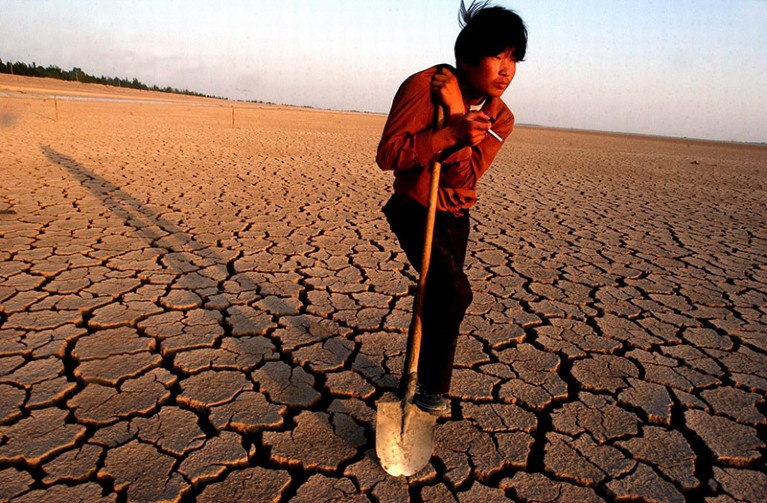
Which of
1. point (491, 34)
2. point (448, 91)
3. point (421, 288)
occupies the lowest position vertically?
point (421, 288)

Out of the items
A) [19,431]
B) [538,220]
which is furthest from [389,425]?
[538,220]

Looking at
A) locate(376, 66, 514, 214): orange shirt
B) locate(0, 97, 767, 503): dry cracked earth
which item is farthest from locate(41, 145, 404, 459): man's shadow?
locate(376, 66, 514, 214): orange shirt

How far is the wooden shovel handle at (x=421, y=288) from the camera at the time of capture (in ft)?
4.29

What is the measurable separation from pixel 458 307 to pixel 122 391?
4.34 feet

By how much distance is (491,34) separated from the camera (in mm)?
1214

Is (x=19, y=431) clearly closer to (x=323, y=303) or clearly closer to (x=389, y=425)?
(x=389, y=425)

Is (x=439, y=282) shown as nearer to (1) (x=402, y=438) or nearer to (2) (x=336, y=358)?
(1) (x=402, y=438)

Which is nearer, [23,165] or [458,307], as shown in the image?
[458,307]

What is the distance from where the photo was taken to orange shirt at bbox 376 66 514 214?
129 centimetres

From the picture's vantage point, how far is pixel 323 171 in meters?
7.86

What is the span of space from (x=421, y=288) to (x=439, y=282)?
0.08 m

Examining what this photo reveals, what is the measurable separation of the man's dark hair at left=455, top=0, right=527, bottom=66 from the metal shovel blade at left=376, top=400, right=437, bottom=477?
102 centimetres

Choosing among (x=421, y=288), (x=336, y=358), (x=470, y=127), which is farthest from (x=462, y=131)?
(x=336, y=358)

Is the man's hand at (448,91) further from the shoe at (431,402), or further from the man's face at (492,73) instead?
the shoe at (431,402)
